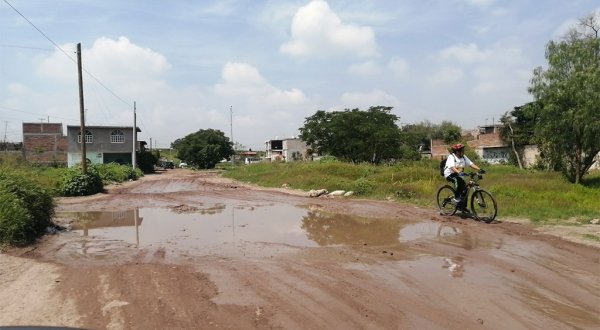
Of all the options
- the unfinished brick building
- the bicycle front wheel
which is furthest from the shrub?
the unfinished brick building

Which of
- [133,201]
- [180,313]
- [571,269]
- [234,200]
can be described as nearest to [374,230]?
[571,269]

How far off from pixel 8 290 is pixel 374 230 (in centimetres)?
705

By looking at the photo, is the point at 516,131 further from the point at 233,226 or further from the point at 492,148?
the point at 233,226

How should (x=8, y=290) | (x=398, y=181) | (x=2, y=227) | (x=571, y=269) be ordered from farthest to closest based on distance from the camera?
(x=398, y=181)
(x=2, y=227)
(x=571, y=269)
(x=8, y=290)

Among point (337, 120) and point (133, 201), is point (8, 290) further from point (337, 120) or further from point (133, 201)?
point (337, 120)

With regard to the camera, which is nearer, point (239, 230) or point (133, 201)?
point (239, 230)

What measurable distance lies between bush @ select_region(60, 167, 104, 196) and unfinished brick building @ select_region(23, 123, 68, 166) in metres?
43.7

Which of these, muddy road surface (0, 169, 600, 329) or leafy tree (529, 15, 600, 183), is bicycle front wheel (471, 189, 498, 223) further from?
leafy tree (529, 15, 600, 183)

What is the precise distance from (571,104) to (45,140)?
2596 inches

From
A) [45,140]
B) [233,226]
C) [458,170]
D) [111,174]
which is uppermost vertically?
[45,140]

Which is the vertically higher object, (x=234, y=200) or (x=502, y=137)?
(x=502, y=137)

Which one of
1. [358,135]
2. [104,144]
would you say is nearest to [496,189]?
[358,135]

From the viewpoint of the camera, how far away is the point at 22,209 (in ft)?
31.7

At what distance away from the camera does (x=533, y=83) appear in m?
27.3
